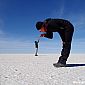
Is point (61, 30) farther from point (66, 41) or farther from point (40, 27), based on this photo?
point (40, 27)

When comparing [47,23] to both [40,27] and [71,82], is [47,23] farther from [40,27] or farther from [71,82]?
[71,82]

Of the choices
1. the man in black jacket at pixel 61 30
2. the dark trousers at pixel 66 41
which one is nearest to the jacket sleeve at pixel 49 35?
the man in black jacket at pixel 61 30

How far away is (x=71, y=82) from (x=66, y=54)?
4359mm

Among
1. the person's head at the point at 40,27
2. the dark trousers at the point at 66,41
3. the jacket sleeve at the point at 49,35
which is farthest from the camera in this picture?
the dark trousers at the point at 66,41

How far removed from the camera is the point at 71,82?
7121 mm

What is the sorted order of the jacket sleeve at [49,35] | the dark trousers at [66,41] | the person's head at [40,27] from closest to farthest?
the person's head at [40,27] → the jacket sleeve at [49,35] → the dark trousers at [66,41]

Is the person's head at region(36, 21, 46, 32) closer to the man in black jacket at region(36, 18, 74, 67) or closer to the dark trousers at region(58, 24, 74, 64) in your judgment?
the man in black jacket at region(36, 18, 74, 67)

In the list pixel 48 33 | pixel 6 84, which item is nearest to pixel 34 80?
pixel 6 84

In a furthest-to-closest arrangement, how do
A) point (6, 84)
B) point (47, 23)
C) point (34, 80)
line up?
1. point (47, 23)
2. point (34, 80)
3. point (6, 84)

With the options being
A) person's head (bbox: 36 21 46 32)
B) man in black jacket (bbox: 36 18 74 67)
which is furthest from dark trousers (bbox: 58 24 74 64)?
person's head (bbox: 36 21 46 32)

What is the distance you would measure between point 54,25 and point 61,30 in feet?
1.69

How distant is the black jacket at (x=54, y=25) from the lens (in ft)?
36.4

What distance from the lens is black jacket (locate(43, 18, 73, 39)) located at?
11102 millimetres

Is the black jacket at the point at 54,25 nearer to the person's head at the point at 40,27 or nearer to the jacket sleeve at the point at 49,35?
the jacket sleeve at the point at 49,35
